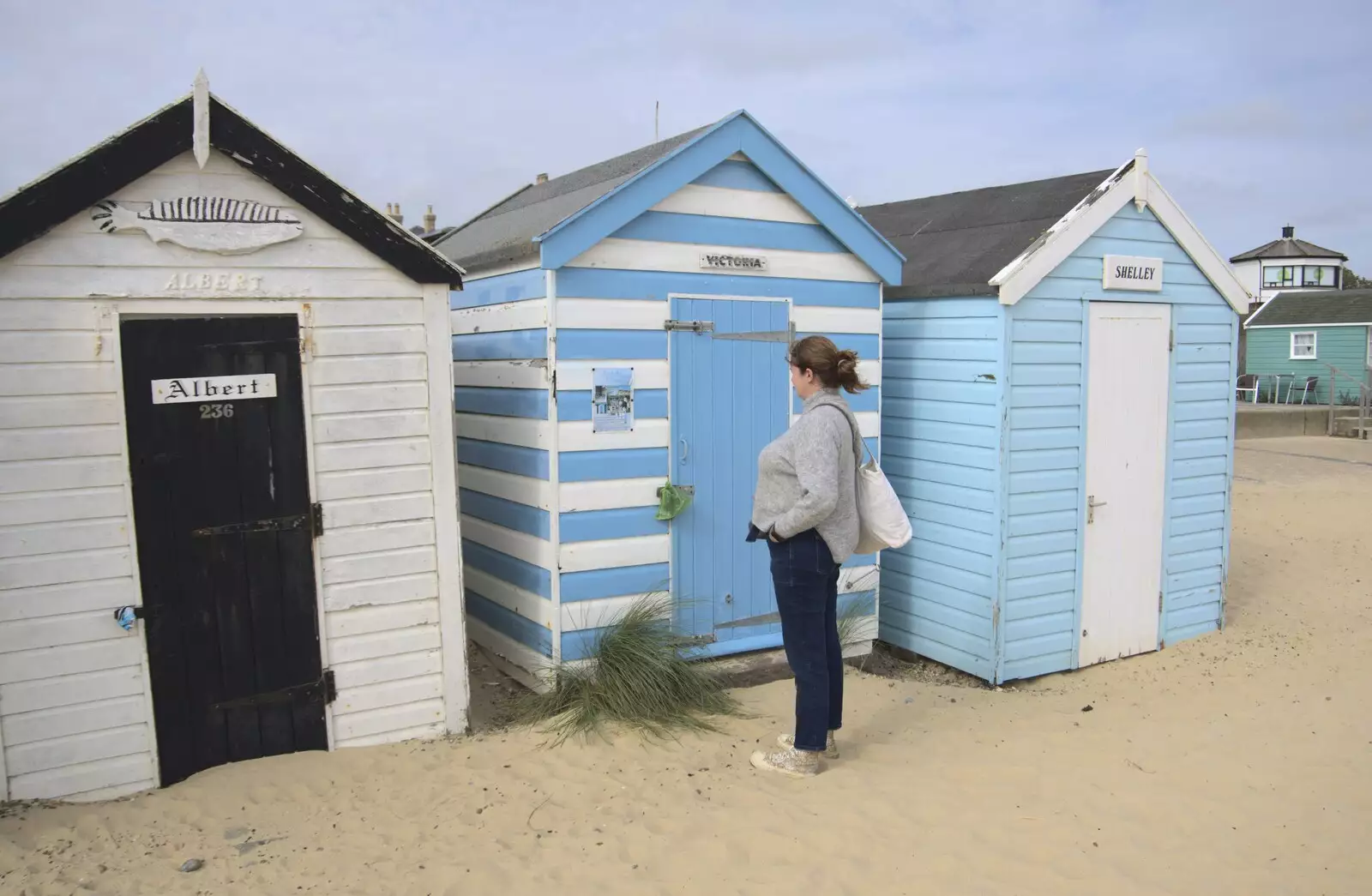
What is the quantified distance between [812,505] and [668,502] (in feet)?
5.35

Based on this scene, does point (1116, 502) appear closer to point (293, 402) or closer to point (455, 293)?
point (455, 293)

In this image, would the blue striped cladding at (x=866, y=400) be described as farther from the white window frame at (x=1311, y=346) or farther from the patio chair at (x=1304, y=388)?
the white window frame at (x=1311, y=346)

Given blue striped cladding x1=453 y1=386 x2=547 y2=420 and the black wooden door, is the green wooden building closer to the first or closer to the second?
blue striped cladding x1=453 y1=386 x2=547 y2=420

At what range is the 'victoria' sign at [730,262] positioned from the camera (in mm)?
6102

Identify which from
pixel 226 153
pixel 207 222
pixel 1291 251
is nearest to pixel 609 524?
pixel 207 222

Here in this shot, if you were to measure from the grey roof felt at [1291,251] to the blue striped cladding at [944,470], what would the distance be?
4149cm

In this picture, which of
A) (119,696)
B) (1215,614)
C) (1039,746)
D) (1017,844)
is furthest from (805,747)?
(1215,614)

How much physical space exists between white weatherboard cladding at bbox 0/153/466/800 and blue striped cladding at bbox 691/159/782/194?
1968 mm

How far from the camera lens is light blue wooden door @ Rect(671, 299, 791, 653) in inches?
239

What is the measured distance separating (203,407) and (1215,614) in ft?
24.6

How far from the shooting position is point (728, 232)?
6184 millimetres

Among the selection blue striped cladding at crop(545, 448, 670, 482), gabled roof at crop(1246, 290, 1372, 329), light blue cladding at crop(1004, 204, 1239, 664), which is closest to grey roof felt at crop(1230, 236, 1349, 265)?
gabled roof at crop(1246, 290, 1372, 329)

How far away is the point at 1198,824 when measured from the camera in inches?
181

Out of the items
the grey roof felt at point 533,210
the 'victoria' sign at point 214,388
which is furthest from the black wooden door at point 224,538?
the grey roof felt at point 533,210
